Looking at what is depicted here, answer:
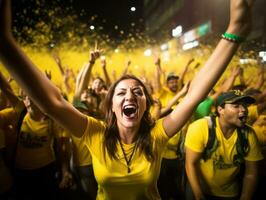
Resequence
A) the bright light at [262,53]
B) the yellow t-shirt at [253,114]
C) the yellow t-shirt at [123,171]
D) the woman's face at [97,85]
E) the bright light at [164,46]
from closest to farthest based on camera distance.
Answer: the yellow t-shirt at [123,171] → the yellow t-shirt at [253,114] → the woman's face at [97,85] → the bright light at [262,53] → the bright light at [164,46]

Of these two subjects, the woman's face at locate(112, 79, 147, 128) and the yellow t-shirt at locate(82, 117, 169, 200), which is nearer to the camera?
the yellow t-shirt at locate(82, 117, 169, 200)

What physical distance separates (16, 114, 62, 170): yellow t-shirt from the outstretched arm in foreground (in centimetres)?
190

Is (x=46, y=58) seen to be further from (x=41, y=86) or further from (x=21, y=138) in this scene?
(x=41, y=86)

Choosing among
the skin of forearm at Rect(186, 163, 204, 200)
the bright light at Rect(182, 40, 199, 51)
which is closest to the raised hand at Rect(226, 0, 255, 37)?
the skin of forearm at Rect(186, 163, 204, 200)

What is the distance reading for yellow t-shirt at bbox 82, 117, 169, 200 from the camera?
1.34 meters

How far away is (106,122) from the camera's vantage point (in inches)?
64.6

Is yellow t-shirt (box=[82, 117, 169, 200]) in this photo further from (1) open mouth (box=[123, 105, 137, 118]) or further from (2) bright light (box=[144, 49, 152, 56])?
(2) bright light (box=[144, 49, 152, 56])

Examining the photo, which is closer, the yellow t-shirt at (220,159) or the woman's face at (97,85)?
the yellow t-shirt at (220,159)

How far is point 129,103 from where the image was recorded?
1.48m

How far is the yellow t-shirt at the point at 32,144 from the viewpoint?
2.80 metres

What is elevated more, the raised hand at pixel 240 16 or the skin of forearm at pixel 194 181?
the raised hand at pixel 240 16

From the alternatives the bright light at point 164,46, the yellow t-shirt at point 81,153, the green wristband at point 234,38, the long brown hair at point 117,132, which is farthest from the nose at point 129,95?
the bright light at point 164,46

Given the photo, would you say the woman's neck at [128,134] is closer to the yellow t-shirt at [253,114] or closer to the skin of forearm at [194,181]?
the skin of forearm at [194,181]

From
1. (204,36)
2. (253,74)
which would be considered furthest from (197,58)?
(253,74)
